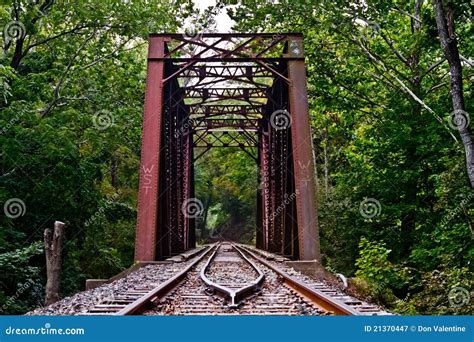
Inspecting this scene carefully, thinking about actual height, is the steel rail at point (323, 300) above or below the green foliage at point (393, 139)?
below

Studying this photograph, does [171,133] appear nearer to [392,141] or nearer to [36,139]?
[36,139]

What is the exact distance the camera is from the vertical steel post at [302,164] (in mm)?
9531

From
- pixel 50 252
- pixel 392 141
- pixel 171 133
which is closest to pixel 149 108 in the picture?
pixel 171 133

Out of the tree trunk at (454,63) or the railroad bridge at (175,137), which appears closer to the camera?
the tree trunk at (454,63)

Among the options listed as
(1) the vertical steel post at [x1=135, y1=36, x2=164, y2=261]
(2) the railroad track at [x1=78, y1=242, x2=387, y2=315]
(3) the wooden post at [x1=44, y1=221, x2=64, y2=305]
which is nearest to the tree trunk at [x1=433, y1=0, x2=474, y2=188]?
(2) the railroad track at [x1=78, y1=242, x2=387, y2=315]

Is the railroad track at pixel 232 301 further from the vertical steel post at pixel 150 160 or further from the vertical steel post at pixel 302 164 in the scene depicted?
the vertical steel post at pixel 150 160

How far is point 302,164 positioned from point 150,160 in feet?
10.9

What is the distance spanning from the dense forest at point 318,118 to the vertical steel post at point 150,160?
1522 millimetres

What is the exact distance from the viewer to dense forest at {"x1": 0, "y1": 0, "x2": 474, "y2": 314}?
9.59 m

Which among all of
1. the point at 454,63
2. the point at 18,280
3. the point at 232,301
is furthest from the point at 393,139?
the point at 18,280

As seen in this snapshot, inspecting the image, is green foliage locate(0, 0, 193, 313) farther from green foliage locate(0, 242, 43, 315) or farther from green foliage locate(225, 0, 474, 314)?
green foliage locate(225, 0, 474, 314)

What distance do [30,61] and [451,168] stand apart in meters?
11.6

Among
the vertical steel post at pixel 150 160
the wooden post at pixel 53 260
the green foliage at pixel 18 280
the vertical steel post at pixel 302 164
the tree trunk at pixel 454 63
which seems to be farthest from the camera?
the vertical steel post at pixel 150 160

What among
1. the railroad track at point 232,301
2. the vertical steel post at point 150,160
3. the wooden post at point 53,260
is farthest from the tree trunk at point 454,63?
the wooden post at point 53,260
